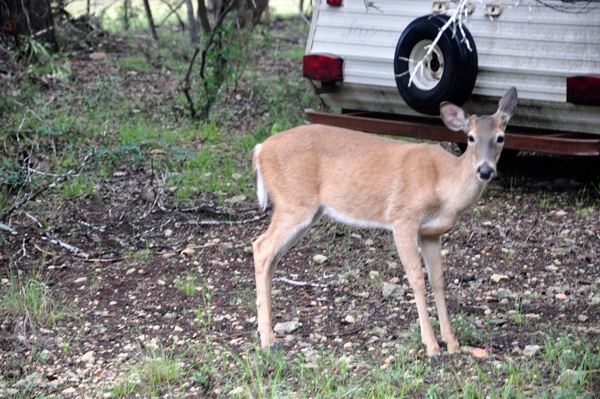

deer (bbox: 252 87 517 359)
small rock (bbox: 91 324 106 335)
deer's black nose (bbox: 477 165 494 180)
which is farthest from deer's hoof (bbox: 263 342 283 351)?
deer's black nose (bbox: 477 165 494 180)

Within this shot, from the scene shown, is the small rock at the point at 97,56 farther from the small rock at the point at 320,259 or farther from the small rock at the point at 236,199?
the small rock at the point at 320,259

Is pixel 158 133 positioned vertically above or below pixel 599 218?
above

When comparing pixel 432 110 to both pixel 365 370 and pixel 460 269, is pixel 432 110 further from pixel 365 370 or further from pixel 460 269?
pixel 365 370

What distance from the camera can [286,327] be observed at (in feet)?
13.5

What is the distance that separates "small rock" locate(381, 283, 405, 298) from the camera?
4.55 meters

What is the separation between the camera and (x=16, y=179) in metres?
5.51

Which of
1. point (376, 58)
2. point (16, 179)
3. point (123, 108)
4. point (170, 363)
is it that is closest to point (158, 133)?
point (123, 108)

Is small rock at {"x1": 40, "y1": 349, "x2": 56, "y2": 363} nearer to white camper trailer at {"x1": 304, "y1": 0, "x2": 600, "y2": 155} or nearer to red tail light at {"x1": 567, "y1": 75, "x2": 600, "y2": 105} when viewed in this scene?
white camper trailer at {"x1": 304, "y1": 0, "x2": 600, "y2": 155}

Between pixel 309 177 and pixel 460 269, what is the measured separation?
1514 millimetres

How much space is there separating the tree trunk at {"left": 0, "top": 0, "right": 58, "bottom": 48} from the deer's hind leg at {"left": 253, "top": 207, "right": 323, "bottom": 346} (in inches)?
262

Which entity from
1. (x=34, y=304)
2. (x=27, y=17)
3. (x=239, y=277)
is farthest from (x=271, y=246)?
(x=27, y=17)

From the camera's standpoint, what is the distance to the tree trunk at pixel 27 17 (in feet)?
30.7

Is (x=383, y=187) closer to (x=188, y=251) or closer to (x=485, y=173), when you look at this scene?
(x=485, y=173)

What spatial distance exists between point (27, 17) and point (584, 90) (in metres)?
7.38
